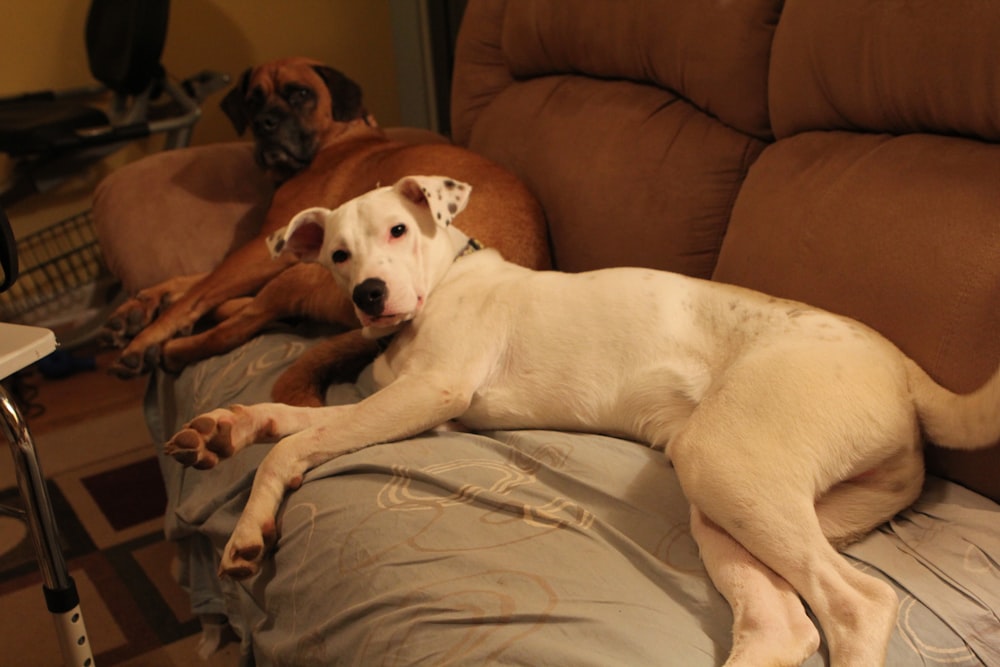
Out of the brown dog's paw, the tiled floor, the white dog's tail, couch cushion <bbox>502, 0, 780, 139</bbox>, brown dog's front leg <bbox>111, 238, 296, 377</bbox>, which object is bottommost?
Answer: the tiled floor

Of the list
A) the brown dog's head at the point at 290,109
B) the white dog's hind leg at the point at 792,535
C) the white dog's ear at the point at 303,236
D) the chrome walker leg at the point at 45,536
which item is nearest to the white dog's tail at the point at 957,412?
the white dog's hind leg at the point at 792,535

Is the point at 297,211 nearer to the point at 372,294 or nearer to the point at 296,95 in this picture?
the point at 296,95

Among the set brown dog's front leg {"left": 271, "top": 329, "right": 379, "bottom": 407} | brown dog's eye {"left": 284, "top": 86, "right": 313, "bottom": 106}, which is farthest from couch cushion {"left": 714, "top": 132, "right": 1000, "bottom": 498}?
brown dog's eye {"left": 284, "top": 86, "right": 313, "bottom": 106}

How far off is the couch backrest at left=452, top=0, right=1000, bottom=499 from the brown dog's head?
2.41 ft

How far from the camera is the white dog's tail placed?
1.24 metres

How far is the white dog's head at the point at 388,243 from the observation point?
1741 mm

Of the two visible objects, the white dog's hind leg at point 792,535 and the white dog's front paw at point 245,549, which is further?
the white dog's front paw at point 245,549

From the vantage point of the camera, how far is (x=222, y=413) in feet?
5.43

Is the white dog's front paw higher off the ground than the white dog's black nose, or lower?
lower

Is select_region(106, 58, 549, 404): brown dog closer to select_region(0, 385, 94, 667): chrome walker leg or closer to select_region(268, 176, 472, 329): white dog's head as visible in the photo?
select_region(268, 176, 472, 329): white dog's head

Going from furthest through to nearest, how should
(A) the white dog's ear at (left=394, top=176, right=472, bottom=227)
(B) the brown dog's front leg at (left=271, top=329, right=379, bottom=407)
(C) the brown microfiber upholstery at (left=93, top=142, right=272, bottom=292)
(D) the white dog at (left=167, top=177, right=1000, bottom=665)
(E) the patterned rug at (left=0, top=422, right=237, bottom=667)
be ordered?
(C) the brown microfiber upholstery at (left=93, top=142, right=272, bottom=292)
(E) the patterned rug at (left=0, top=422, right=237, bottom=667)
(B) the brown dog's front leg at (left=271, top=329, right=379, bottom=407)
(A) the white dog's ear at (left=394, top=176, right=472, bottom=227)
(D) the white dog at (left=167, top=177, right=1000, bottom=665)

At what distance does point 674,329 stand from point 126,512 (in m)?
2.10

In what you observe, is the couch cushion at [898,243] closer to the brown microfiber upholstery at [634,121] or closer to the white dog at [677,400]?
the white dog at [677,400]

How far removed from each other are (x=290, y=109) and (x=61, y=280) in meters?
2.17
